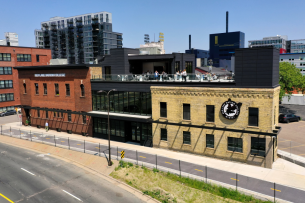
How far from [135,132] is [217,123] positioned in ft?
43.5

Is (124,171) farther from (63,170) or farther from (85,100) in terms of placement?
(85,100)

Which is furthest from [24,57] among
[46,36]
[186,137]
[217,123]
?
[217,123]

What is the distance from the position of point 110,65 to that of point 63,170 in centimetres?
2142

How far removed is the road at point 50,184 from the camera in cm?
2164

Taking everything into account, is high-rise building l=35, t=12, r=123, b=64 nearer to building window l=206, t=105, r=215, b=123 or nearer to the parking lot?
the parking lot

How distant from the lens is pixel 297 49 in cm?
13662

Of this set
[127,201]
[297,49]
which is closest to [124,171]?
[127,201]

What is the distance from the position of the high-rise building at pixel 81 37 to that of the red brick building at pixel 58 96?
225 ft

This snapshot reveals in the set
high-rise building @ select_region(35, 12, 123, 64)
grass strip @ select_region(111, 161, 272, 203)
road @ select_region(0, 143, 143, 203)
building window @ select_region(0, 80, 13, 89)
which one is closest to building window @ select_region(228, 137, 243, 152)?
grass strip @ select_region(111, 161, 272, 203)

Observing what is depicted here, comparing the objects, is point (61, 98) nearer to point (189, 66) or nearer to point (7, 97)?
point (189, 66)

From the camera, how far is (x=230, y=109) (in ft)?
90.8

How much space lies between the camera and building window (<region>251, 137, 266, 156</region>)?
2641 centimetres

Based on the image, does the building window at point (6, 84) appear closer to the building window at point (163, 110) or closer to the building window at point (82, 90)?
the building window at point (82, 90)

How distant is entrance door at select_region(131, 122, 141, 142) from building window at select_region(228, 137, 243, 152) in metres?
13.6
